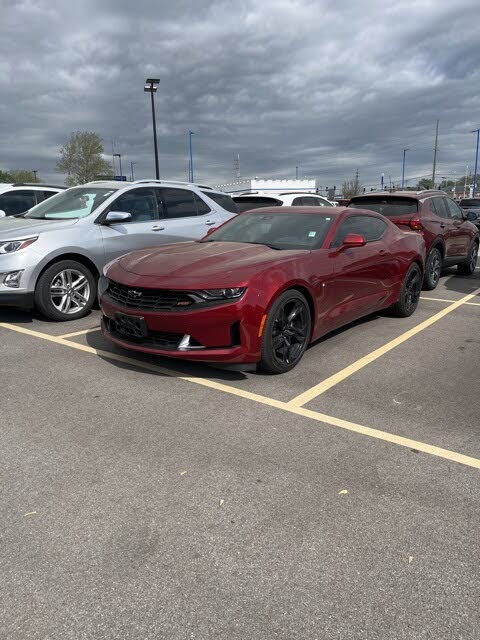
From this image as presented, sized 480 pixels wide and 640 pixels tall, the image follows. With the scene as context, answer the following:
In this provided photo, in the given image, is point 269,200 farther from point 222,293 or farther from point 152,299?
point 222,293

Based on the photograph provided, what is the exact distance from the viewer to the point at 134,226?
7.09 m

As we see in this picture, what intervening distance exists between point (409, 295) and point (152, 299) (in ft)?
12.9

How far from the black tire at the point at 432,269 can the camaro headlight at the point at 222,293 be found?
5.47 meters

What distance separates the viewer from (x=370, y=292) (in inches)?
225

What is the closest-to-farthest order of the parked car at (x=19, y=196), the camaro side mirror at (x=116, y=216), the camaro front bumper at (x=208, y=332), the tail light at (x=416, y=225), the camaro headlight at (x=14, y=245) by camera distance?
the camaro front bumper at (x=208, y=332), the camaro headlight at (x=14, y=245), the camaro side mirror at (x=116, y=216), the tail light at (x=416, y=225), the parked car at (x=19, y=196)

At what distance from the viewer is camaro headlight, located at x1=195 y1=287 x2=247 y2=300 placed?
159 inches

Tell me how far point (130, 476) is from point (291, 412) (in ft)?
4.38

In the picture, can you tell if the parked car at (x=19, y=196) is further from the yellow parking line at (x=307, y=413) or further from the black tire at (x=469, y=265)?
the black tire at (x=469, y=265)

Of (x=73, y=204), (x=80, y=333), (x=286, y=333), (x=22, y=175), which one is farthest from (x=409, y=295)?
(x=22, y=175)

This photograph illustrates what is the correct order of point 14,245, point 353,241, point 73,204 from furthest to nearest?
point 73,204 < point 14,245 < point 353,241

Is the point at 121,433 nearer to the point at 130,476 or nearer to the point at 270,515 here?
the point at 130,476

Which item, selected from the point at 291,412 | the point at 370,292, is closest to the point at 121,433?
the point at 291,412

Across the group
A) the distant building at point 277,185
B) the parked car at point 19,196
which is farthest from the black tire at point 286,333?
the distant building at point 277,185

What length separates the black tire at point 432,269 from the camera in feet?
28.1
